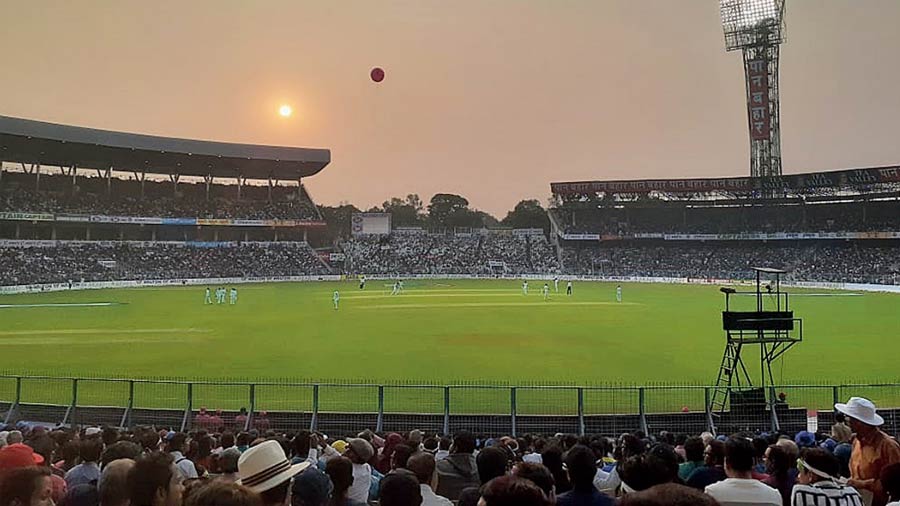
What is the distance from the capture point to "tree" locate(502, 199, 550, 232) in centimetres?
12672

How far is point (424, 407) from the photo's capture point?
15.9 metres

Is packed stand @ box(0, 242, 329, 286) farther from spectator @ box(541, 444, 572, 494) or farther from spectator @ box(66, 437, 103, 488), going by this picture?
spectator @ box(541, 444, 572, 494)

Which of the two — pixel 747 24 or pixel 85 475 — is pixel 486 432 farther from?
pixel 747 24

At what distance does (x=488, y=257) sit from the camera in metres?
90.3

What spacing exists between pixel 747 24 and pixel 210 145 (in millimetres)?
62703

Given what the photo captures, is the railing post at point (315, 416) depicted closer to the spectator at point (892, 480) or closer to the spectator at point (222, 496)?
the spectator at point (892, 480)

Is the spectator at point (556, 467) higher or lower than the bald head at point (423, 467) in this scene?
lower

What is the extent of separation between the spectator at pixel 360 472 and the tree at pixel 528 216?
114949 millimetres

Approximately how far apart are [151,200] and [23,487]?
8182 cm

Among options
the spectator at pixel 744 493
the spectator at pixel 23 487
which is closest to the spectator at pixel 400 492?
the spectator at pixel 744 493

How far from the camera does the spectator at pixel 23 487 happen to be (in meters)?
3.64

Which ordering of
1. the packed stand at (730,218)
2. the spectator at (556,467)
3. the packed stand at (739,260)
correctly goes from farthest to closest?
1. the packed stand at (730,218)
2. the packed stand at (739,260)
3. the spectator at (556,467)

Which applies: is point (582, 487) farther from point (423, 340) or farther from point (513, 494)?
point (423, 340)

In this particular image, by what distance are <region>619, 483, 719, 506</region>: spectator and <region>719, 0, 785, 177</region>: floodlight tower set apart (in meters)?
78.3
